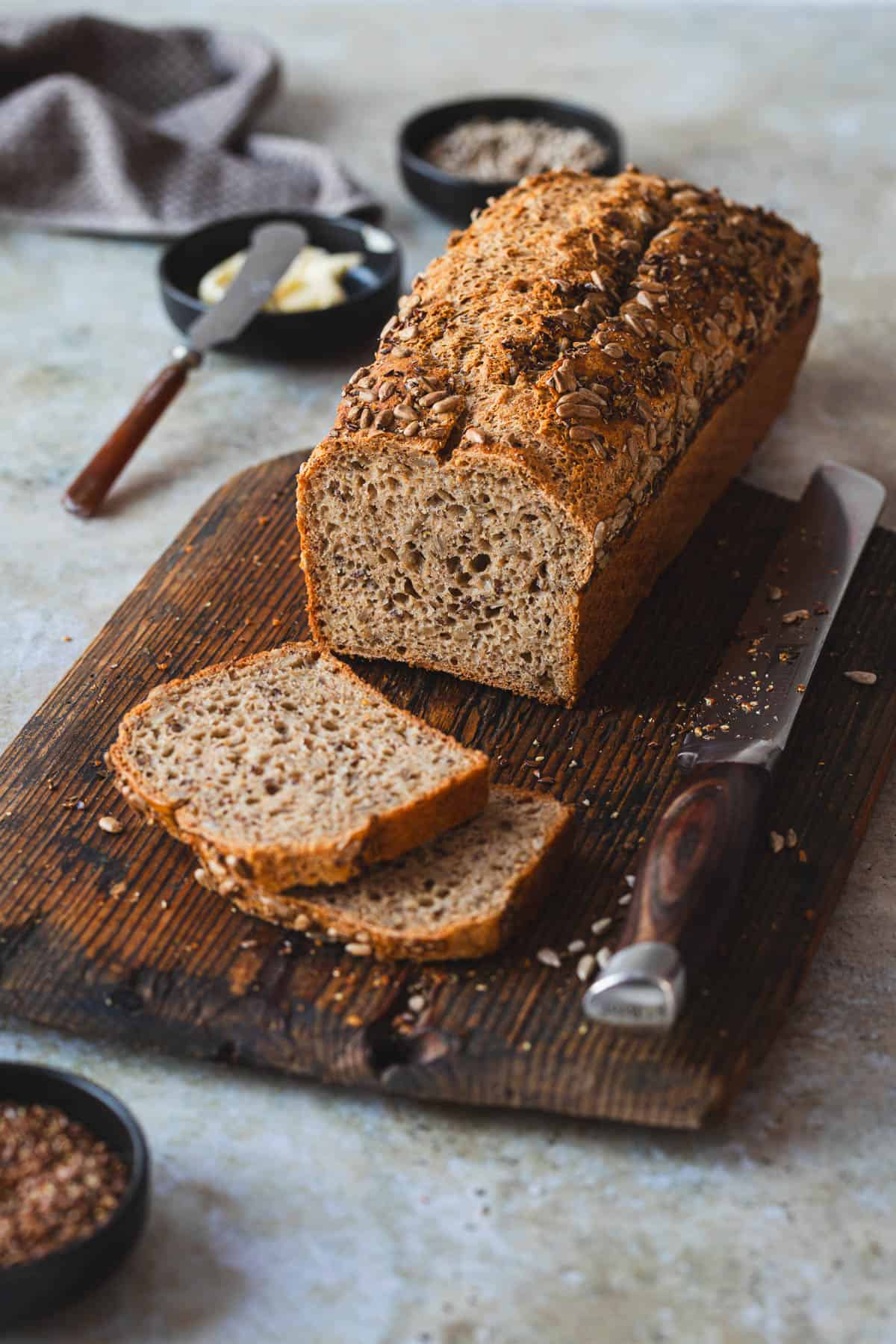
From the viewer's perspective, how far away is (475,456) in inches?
122

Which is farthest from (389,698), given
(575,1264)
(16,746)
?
(575,1264)

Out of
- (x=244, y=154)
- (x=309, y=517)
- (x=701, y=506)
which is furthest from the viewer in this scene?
(x=244, y=154)

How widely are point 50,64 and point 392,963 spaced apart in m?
4.87

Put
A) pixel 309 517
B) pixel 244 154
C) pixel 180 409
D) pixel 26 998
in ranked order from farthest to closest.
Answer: pixel 244 154 → pixel 180 409 → pixel 309 517 → pixel 26 998

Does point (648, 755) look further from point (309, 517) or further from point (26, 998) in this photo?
point (26, 998)

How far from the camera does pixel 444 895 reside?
2.79 m

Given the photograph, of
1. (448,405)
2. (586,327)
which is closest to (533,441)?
(448,405)

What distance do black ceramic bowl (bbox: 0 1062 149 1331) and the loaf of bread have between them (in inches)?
55.6

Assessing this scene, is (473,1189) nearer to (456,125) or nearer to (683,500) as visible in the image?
(683,500)

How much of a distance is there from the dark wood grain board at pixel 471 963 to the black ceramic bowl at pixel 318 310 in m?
1.11

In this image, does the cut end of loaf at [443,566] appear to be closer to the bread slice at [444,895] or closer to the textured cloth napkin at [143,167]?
the bread slice at [444,895]

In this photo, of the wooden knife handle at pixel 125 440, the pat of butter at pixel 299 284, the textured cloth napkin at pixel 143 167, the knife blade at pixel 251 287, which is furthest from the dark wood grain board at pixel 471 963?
the textured cloth napkin at pixel 143 167

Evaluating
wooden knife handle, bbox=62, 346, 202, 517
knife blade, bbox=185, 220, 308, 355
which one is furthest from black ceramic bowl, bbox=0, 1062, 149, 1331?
knife blade, bbox=185, 220, 308, 355

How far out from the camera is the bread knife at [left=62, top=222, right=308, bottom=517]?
4289mm
